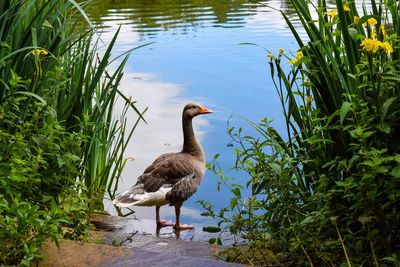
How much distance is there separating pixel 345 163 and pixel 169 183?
3.25m

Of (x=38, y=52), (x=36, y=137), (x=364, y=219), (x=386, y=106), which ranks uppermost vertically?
(x=38, y=52)

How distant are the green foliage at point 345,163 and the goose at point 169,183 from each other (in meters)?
1.97

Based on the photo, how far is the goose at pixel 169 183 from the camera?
585cm

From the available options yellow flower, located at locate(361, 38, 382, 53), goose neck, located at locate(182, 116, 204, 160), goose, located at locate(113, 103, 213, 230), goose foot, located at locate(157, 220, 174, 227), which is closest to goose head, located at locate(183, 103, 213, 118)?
goose neck, located at locate(182, 116, 204, 160)

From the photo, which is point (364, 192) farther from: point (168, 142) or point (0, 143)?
point (168, 142)

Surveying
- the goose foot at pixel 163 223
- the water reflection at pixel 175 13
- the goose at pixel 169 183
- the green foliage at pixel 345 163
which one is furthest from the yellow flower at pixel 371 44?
the water reflection at pixel 175 13

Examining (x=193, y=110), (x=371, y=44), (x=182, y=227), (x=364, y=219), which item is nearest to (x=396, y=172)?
(x=364, y=219)

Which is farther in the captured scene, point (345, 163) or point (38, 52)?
point (38, 52)

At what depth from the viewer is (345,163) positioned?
299cm

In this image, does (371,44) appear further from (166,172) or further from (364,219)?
(166,172)

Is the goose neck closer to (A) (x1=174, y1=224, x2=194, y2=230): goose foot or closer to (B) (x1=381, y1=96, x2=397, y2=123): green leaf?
(A) (x1=174, y1=224, x2=194, y2=230): goose foot

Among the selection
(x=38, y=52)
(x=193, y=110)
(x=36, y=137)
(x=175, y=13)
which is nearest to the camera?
(x=36, y=137)

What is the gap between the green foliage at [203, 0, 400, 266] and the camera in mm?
2945

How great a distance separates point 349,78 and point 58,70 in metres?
1.59
